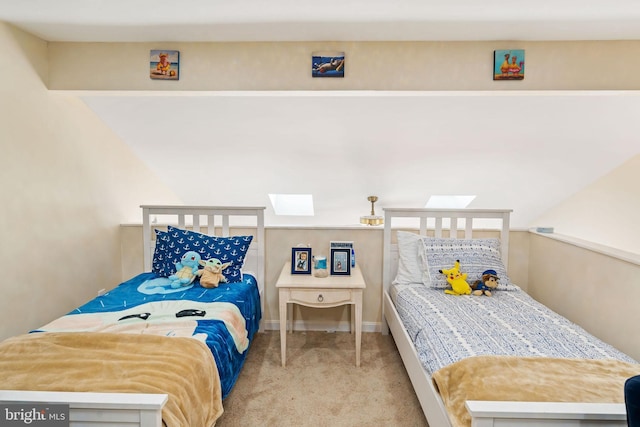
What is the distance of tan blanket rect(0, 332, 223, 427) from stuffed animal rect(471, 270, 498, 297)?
1.70 m

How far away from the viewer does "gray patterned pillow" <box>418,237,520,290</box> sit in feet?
8.50

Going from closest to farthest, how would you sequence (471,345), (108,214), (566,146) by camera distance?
(471,345), (108,214), (566,146)

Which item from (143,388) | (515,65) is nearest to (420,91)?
(515,65)

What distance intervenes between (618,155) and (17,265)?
198 inches

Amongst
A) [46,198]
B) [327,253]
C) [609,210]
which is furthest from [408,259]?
[609,210]

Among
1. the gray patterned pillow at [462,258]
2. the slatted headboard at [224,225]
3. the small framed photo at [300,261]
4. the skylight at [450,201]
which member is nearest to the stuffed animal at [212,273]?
the slatted headboard at [224,225]

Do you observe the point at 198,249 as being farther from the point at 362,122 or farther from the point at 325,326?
the point at 362,122

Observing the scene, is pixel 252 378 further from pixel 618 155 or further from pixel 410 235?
pixel 618 155

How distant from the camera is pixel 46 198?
253cm

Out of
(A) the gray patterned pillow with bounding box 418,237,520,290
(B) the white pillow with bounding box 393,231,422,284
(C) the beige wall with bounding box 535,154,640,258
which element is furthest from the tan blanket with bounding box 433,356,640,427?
(C) the beige wall with bounding box 535,154,640,258

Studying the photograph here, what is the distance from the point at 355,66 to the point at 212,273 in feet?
5.57

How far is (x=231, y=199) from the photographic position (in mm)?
4707

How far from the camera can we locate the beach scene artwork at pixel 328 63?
2596 mm

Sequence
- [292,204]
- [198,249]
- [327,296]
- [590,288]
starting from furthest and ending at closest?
[292,204], [198,249], [327,296], [590,288]
